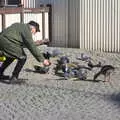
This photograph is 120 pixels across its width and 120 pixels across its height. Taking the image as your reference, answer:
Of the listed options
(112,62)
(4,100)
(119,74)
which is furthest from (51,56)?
(4,100)

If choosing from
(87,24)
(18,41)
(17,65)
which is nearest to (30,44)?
(18,41)

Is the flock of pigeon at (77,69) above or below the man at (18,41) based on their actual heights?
below

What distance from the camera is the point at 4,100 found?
10.1m

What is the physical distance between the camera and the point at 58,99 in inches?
Answer: 397

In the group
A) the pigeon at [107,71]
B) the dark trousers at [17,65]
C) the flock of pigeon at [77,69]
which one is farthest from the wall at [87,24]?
the dark trousers at [17,65]

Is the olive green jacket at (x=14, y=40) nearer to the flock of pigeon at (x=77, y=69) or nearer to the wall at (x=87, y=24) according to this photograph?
the flock of pigeon at (x=77, y=69)

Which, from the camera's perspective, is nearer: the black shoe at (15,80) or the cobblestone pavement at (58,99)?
the cobblestone pavement at (58,99)

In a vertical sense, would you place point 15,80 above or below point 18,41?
below

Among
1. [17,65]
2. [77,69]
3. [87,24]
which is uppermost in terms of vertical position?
[87,24]

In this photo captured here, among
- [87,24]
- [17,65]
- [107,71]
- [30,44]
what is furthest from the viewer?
[87,24]

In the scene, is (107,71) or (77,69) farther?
(77,69)

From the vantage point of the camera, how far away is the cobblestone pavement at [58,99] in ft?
29.3

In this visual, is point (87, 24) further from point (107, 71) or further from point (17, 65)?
point (17, 65)

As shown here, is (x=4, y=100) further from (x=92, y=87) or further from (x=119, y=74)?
(x=119, y=74)
